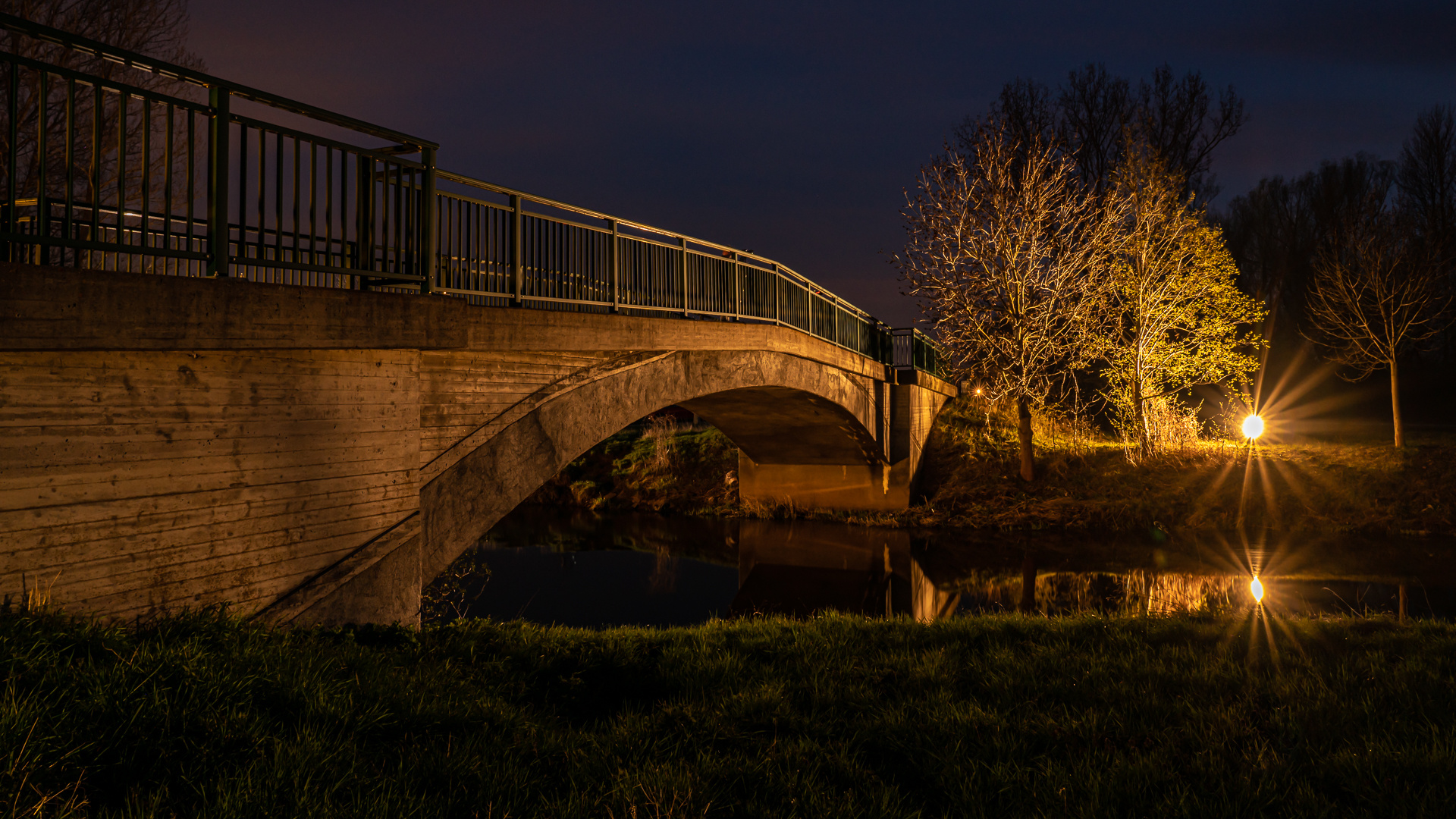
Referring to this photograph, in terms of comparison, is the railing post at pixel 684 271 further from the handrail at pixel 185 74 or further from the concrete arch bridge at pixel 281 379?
the handrail at pixel 185 74

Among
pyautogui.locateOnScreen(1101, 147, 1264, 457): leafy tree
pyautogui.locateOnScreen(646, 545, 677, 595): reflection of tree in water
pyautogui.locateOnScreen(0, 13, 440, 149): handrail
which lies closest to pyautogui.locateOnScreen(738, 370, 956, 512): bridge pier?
pyautogui.locateOnScreen(646, 545, 677, 595): reflection of tree in water

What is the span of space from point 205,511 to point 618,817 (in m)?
3.32

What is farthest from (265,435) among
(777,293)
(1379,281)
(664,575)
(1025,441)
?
(1379,281)

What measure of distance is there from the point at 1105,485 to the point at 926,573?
6788 mm

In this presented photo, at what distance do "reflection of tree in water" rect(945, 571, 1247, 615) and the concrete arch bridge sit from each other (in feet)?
25.2

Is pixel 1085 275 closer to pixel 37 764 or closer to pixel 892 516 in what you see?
pixel 892 516

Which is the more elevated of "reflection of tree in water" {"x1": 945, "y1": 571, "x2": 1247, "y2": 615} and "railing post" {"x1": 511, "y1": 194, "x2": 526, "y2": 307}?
"railing post" {"x1": 511, "y1": 194, "x2": 526, "y2": 307}

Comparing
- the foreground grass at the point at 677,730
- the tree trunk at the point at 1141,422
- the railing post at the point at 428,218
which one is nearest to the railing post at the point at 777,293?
the railing post at the point at 428,218

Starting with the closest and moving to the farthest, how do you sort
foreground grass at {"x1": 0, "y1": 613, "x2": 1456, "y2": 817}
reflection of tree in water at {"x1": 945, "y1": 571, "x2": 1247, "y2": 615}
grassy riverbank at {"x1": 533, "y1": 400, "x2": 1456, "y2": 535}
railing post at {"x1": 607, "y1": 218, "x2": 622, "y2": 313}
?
Answer: foreground grass at {"x1": 0, "y1": 613, "x2": 1456, "y2": 817}, railing post at {"x1": 607, "y1": 218, "x2": 622, "y2": 313}, reflection of tree in water at {"x1": 945, "y1": 571, "x2": 1247, "y2": 615}, grassy riverbank at {"x1": 533, "y1": 400, "x2": 1456, "y2": 535}

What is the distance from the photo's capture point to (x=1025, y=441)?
20781mm

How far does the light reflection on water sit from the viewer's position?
1299cm

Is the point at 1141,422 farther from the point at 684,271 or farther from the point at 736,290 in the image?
the point at 684,271

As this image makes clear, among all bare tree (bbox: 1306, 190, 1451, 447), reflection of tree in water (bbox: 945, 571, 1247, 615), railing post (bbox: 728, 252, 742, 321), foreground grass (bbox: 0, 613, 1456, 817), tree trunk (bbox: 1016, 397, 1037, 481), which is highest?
bare tree (bbox: 1306, 190, 1451, 447)

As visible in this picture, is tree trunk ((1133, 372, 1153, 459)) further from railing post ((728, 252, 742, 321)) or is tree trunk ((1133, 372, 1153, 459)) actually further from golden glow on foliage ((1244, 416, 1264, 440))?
railing post ((728, 252, 742, 321))
